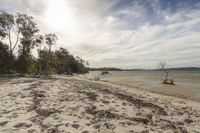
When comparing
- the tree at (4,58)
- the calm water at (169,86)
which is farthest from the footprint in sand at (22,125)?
the tree at (4,58)

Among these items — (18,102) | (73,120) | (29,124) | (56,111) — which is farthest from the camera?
(18,102)

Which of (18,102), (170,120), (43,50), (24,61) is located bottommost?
(170,120)

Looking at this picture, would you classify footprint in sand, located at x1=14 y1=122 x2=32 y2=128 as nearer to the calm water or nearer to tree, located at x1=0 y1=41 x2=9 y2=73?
the calm water

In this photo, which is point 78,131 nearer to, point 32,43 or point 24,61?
point 32,43

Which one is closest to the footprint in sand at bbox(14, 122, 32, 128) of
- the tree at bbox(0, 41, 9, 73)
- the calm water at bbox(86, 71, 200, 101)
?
the calm water at bbox(86, 71, 200, 101)

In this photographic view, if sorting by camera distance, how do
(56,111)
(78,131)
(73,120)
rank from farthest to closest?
(56,111) < (73,120) < (78,131)

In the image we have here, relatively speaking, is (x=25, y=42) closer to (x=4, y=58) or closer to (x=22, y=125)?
(x=4, y=58)

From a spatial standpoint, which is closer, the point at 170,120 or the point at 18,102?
the point at 170,120

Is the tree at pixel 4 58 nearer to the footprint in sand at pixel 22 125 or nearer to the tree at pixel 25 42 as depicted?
the tree at pixel 25 42

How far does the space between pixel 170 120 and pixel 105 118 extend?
289 centimetres

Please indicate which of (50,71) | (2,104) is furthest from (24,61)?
(2,104)

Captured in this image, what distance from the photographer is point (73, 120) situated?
6543mm

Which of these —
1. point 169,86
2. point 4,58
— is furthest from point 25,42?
point 169,86

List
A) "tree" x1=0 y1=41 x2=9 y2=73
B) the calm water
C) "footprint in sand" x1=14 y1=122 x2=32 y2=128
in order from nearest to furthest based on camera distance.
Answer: "footprint in sand" x1=14 y1=122 x2=32 y2=128
the calm water
"tree" x1=0 y1=41 x2=9 y2=73
